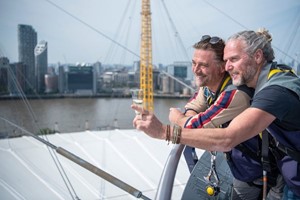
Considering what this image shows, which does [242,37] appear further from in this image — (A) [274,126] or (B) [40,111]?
(B) [40,111]

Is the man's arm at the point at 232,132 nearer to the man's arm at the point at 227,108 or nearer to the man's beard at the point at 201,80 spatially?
the man's arm at the point at 227,108

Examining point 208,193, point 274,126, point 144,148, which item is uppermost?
point 274,126

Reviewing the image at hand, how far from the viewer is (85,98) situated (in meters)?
18.5

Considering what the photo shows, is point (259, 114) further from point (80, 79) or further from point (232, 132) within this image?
point (80, 79)

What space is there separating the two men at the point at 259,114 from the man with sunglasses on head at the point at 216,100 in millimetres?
32

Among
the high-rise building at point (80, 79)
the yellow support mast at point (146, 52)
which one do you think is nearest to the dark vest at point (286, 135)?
the yellow support mast at point (146, 52)

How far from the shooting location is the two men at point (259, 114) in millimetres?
460

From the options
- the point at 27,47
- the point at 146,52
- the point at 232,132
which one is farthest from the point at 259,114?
the point at 146,52

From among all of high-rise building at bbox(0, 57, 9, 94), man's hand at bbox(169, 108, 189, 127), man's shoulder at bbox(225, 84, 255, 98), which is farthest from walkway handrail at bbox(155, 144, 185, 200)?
high-rise building at bbox(0, 57, 9, 94)

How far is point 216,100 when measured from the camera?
57cm

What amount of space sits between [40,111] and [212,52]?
12.1 meters

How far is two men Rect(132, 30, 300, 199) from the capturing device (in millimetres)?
460

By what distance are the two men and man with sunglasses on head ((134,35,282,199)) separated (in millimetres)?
32

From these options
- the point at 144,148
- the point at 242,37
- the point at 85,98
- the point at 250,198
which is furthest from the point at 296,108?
the point at 85,98
